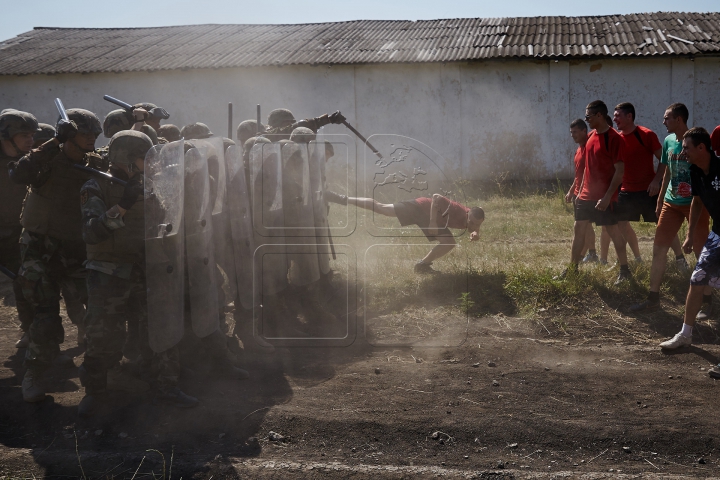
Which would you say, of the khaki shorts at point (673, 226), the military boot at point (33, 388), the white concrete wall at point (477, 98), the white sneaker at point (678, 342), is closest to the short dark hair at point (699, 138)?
the khaki shorts at point (673, 226)

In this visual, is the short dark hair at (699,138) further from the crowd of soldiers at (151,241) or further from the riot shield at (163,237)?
the riot shield at (163,237)

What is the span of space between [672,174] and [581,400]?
2.53m

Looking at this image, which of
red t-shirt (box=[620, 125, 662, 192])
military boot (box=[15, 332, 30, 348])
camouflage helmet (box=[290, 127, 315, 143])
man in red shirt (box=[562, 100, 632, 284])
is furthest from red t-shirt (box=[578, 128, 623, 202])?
military boot (box=[15, 332, 30, 348])

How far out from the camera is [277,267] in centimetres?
561

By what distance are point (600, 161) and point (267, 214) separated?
3468 millimetres

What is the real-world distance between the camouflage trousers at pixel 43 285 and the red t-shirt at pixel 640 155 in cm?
535

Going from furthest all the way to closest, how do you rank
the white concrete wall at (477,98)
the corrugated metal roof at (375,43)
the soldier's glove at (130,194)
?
the corrugated metal roof at (375,43)
the white concrete wall at (477,98)
the soldier's glove at (130,194)

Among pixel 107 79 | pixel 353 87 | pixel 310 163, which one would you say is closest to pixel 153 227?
pixel 310 163

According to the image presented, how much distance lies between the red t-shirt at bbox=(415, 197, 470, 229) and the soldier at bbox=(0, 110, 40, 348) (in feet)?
12.3

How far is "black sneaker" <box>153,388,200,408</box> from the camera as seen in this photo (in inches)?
166

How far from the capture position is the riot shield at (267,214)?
5410mm

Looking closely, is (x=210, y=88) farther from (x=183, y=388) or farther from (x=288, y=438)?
(x=288, y=438)

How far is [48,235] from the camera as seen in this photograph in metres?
4.69

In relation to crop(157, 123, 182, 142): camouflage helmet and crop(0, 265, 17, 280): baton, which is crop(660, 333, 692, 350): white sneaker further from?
crop(0, 265, 17, 280): baton
